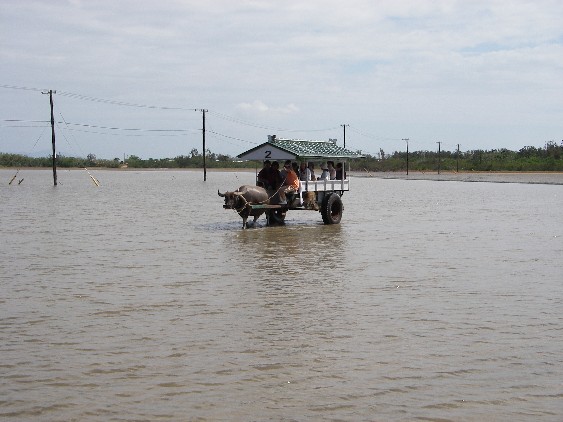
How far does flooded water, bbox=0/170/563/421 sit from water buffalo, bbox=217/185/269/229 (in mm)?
2092

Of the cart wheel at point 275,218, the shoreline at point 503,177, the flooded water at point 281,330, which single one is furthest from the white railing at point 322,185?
the shoreline at point 503,177

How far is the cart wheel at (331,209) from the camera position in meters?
22.0

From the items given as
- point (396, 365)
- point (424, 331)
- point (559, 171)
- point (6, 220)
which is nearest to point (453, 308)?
point (424, 331)

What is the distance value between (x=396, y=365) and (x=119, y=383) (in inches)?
101

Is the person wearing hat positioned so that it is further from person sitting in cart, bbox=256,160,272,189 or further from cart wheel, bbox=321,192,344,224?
person sitting in cart, bbox=256,160,272,189

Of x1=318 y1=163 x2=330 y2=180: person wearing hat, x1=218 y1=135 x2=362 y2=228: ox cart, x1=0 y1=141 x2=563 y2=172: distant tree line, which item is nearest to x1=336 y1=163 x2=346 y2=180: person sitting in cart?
x1=218 y1=135 x2=362 y2=228: ox cart

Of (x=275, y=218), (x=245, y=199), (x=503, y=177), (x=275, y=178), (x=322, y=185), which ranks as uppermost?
(x=275, y=178)

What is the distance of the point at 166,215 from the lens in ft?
87.4

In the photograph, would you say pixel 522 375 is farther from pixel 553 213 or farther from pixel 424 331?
pixel 553 213

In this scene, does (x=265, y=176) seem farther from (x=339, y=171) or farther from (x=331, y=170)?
→ (x=339, y=171)

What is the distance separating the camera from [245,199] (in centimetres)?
1989

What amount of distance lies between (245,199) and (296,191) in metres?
1.55

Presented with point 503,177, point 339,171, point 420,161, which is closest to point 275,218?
point 339,171

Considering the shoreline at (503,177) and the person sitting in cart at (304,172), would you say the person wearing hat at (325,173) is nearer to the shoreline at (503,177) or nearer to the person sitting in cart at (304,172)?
the person sitting in cart at (304,172)
